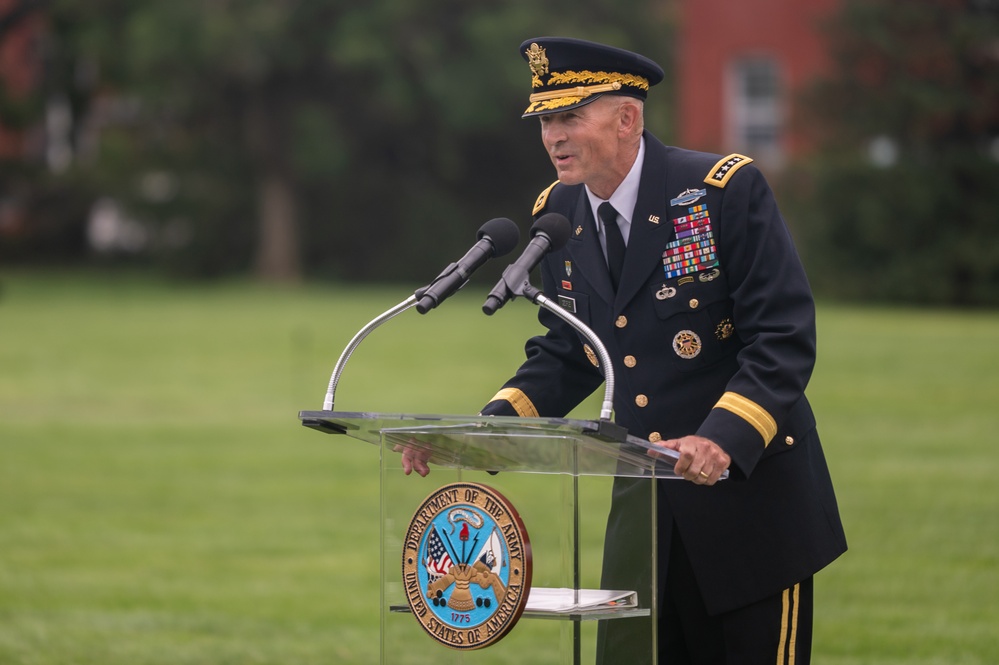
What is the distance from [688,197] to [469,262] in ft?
2.07

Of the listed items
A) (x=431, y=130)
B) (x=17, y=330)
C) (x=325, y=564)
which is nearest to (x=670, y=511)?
(x=325, y=564)

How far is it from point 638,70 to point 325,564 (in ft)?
18.6

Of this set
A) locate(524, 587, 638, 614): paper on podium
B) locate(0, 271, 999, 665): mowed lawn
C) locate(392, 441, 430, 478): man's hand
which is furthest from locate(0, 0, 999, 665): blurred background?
locate(392, 441, 430, 478): man's hand

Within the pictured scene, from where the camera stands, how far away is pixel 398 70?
3809 cm

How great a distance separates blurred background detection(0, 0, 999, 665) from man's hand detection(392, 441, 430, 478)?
43 cm

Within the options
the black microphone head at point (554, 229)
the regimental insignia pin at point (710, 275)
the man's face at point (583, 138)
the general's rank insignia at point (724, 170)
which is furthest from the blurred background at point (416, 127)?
the black microphone head at point (554, 229)

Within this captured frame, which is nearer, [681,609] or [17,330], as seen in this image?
[681,609]

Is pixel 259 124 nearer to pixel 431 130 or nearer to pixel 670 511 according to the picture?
pixel 431 130

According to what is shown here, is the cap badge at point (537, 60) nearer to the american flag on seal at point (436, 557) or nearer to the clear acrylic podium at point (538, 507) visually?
the clear acrylic podium at point (538, 507)

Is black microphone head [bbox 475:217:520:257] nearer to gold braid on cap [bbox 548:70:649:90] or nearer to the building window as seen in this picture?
gold braid on cap [bbox 548:70:649:90]

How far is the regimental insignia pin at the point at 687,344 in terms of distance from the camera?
12.6 ft

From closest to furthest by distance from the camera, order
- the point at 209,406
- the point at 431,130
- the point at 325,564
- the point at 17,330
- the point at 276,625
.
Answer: the point at 276,625 → the point at 325,564 → the point at 209,406 → the point at 17,330 → the point at 431,130

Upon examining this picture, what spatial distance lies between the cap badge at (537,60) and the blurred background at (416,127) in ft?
79.4

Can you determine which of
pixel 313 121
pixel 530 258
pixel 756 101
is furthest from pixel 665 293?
pixel 313 121
